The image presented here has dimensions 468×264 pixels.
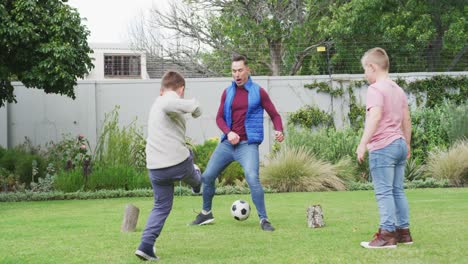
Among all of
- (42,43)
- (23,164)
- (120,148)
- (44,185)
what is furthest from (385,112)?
(23,164)

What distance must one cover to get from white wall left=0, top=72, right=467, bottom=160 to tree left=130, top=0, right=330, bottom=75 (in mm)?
9696

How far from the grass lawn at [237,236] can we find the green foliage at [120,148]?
145 inches

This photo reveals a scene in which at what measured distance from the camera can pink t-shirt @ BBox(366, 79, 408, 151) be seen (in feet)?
19.6

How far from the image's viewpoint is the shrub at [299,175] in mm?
13445

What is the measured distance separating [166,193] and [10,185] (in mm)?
8990

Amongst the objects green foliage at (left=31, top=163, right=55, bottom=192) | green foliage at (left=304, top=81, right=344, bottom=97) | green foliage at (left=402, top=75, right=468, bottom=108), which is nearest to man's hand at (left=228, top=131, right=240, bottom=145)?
green foliage at (left=31, top=163, right=55, bottom=192)

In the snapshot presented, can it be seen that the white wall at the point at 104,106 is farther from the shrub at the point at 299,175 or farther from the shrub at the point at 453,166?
the shrub at the point at 453,166

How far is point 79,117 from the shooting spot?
16484mm

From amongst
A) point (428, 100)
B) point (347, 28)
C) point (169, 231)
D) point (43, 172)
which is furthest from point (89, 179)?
point (347, 28)

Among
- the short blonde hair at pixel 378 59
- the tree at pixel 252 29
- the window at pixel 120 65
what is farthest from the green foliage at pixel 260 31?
the short blonde hair at pixel 378 59

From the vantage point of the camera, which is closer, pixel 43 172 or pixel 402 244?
pixel 402 244

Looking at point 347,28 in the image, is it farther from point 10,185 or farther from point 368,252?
point 368,252

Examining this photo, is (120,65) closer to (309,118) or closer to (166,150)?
(309,118)

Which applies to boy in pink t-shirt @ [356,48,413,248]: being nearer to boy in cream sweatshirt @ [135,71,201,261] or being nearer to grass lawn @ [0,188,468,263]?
grass lawn @ [0,188,468,263]
